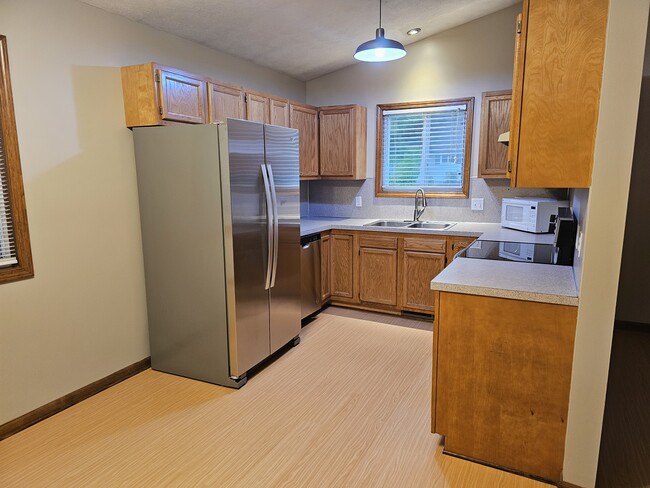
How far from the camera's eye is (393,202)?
4582mm

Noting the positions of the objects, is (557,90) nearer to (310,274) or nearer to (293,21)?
(293,21)

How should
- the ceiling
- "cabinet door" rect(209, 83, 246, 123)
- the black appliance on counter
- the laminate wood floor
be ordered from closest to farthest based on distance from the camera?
the laminate wood floor < the black appliance on counter < the ceiling < "cabinet door" rect(209, 83, 246, 123)

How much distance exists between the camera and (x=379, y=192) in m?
4.63

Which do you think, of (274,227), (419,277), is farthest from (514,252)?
(274,227)

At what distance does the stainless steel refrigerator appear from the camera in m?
2.64

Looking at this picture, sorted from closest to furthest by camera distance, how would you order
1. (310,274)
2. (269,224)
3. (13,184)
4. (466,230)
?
(13,184) → (269,224) → (466,230) → (310,274)

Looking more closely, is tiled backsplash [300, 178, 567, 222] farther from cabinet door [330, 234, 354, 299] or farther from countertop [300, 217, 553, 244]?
cabinet door [330, 234, 354, 299]

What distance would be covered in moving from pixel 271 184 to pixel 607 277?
2028 mm

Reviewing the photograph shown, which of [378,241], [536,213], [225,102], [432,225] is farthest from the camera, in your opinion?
[432,225]

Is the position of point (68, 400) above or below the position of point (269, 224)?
below

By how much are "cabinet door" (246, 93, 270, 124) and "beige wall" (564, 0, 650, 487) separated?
8.47 ft

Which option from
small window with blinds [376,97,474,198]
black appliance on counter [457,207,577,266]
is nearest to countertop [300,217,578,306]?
black appliance on counter [457,207,577,266]

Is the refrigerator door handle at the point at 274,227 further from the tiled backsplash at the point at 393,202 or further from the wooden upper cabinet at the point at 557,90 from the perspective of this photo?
the tiled backsplash at the point at 393,202

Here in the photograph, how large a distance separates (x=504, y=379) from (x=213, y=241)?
1839 mm
